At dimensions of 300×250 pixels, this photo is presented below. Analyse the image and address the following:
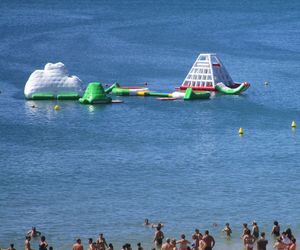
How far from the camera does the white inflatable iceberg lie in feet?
348

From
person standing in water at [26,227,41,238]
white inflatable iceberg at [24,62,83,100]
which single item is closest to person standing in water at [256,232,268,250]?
person standing in water at [26,227,41,238]

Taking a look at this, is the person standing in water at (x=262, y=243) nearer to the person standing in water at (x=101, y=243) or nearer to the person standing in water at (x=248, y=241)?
the person standing in water at (x=248, y=241)

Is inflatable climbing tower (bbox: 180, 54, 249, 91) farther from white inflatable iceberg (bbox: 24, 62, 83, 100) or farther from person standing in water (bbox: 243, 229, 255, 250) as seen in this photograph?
person standing in water (bbox: 243, 229, 255, 250)

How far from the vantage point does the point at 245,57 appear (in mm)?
144625

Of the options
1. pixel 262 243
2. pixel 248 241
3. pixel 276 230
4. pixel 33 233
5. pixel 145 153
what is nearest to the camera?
pixel 262 243

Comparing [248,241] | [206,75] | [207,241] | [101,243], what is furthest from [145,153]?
[207,241]

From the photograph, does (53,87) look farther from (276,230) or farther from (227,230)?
(276,230)

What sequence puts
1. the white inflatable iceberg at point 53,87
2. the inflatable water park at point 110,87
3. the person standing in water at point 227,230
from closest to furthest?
the person standing in water at point 227,230 → the inflatable water park at point 110,87 → the white inflatable iceberg at point 53,87

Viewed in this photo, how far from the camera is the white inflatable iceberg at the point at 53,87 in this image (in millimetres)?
106188

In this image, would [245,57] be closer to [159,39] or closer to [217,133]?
Answer: [159,39]

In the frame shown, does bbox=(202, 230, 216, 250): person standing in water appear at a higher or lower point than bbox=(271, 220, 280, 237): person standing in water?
lower

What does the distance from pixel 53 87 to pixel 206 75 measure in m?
14.4

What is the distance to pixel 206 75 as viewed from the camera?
111250 mm

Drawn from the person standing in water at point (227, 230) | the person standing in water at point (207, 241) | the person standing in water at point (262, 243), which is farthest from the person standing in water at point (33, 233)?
the person standing in water at point (262, 243)
